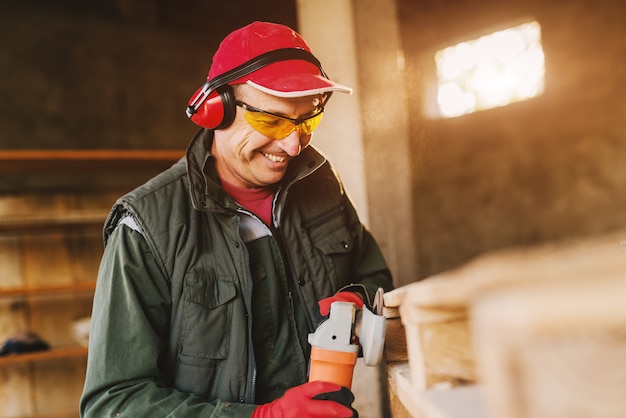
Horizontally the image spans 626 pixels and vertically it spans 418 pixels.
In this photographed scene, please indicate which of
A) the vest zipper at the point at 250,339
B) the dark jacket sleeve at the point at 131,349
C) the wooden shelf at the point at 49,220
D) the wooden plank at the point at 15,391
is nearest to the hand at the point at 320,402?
the dark jacket sleeve at the point at 131,349

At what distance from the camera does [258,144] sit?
1657 millimetres

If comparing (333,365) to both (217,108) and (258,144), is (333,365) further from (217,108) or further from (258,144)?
(217,108)

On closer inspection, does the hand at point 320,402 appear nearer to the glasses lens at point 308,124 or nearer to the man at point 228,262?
the man at point 228,262

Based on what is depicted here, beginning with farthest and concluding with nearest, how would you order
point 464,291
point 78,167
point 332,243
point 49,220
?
1. point 49,220
2. point 78,167
3. point 332,243
4. point 464,291

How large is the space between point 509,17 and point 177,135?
4.46 m

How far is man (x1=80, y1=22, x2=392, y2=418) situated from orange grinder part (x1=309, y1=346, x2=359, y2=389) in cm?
10

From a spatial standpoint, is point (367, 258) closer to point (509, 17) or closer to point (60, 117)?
point (60, 117)

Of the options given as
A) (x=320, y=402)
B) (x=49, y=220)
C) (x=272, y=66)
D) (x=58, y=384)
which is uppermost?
(x=272, y=66)


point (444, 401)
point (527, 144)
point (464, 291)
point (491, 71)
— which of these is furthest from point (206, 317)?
point (491, 71)

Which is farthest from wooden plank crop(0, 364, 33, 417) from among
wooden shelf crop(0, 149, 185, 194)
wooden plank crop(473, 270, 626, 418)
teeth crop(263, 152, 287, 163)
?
wooden plank crop(473, 270, 626, 418)

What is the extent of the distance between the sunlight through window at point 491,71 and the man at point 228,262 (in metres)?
5.66

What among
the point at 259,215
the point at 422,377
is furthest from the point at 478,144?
the point at 422,377

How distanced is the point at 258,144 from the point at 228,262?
1.25 ft

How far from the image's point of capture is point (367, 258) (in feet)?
6.84
